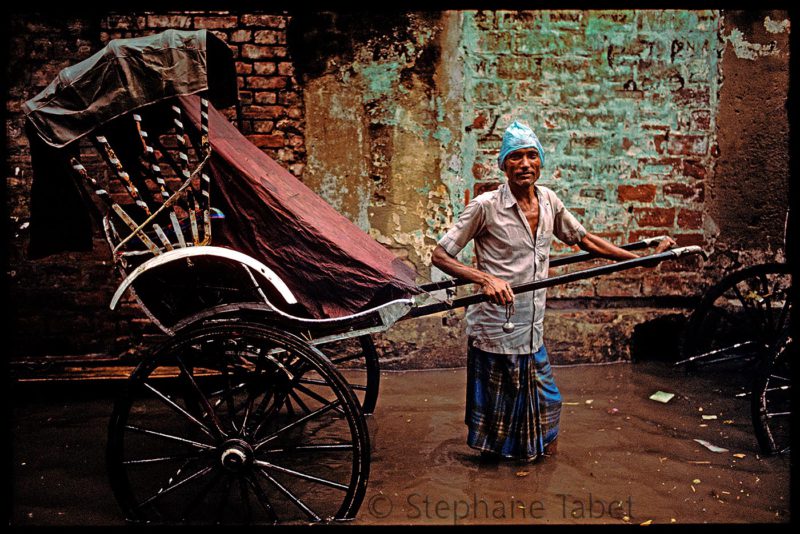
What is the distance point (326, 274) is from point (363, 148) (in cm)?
227

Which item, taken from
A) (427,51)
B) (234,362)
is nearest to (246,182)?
(234,362)

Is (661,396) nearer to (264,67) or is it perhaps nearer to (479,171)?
(479,171)

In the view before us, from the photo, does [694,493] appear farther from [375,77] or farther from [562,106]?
[375,77]

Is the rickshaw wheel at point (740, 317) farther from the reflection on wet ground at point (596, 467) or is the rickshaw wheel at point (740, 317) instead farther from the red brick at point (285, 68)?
the red brick at point (285, 68)

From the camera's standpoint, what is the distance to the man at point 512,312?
322 centimetres

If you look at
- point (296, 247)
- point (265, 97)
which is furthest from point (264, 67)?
point (296, 247)

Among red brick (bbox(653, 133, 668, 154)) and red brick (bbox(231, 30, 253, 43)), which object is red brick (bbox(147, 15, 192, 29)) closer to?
red brick (bbox(231, 30, 253, 43))

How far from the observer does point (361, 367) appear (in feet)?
16.3

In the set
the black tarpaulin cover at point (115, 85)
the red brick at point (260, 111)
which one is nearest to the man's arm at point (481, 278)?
the black tarpaulin cover at point (115, 85)

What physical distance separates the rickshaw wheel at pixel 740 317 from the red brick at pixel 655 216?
0.62m

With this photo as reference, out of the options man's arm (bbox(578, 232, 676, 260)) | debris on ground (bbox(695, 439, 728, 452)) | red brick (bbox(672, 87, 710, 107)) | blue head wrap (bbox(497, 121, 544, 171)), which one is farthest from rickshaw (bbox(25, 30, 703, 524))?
red brick (bbox(672, 87, 710, 107))

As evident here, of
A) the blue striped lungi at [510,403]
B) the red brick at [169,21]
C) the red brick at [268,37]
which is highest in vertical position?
the red brick at [169,21]

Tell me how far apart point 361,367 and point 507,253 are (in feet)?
6.85

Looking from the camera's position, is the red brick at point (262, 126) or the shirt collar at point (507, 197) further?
the red brick at point (262, 126)
